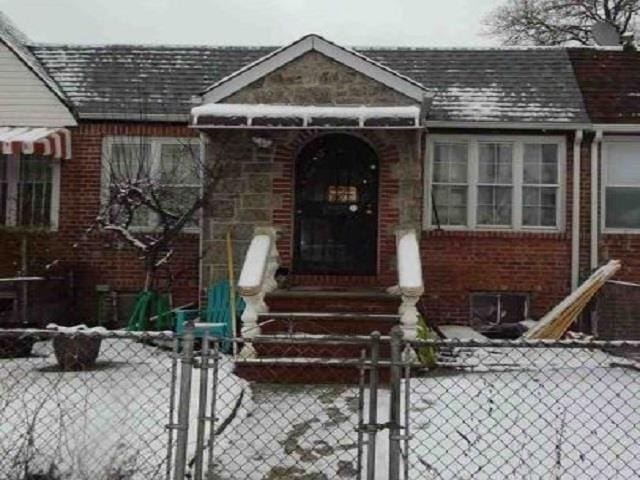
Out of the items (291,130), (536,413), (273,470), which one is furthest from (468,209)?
(273,470)

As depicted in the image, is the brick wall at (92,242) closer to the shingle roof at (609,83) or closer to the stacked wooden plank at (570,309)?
the stacked wooden plank at (570,309)

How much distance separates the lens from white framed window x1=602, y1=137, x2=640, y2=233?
44.0ft

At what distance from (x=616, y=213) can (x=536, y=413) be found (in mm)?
7496

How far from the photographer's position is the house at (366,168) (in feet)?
39.0

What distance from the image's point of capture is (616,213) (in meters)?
13.5

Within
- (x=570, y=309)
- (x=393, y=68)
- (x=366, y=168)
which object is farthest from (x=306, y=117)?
(x=570, y=309)

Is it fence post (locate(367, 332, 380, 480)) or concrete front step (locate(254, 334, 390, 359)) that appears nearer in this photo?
fence post (locate(367, 332, 380, 480))

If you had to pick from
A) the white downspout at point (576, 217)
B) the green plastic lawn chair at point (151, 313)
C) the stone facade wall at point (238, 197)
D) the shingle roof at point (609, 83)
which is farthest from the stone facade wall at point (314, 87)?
the shingle roof at point (609, 83)

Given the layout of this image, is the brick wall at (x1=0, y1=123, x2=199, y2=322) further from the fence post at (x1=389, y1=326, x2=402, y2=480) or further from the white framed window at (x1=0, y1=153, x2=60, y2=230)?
the fence post at (x1=389, y1=326, x2=402, y2=480)

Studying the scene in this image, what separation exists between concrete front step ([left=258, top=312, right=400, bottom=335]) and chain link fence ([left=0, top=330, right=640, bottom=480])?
0.28 metres

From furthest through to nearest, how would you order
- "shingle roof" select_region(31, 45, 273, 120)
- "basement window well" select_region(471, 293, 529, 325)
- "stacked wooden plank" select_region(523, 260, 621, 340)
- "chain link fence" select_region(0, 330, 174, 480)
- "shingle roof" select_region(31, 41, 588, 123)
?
"shingle roof" select_region(31, 45, 273, 120), "shingle roof" select_region(31, 41, 588, 123), "basement window well" select_region(471, 293, 529, 325), "stacked wooden plank" select_region(523, 260, 621, 340), "chain link fence" select_region(0, 330, 174, 480)

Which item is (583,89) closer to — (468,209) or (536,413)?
(468,209)

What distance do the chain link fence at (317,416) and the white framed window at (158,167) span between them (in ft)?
13.4

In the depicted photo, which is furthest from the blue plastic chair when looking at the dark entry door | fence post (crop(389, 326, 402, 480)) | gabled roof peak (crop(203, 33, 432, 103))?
fence post (crop(389, 326, 402, 480))
